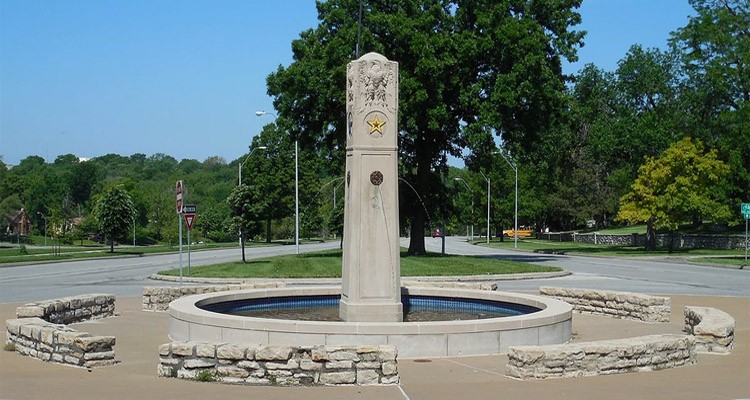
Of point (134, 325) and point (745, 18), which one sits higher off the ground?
point (745, 18)

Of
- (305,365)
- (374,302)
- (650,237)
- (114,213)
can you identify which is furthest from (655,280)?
(114,213)

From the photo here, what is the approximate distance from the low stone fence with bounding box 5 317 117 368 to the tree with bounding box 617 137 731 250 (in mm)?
46339

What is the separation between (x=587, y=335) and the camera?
1515 cm

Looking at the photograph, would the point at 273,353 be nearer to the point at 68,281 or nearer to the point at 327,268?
the point at 68,281

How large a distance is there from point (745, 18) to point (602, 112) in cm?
1566

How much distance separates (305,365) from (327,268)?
22.8 m

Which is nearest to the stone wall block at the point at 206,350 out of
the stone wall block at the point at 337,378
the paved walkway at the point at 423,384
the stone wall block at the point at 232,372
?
the stone wall block at the point at 232,372

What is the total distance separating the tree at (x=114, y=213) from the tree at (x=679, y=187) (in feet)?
109

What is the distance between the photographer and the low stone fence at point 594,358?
405 inches

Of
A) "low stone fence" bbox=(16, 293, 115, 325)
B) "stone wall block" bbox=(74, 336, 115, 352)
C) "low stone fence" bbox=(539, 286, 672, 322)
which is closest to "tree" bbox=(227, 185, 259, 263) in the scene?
"low stone fence" bbox=(16, 293, 115, 325)

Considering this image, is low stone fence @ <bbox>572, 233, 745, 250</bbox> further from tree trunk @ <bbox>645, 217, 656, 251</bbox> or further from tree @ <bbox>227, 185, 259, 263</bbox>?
tree @ <bbox>227, 185, 259, 263</bbox>

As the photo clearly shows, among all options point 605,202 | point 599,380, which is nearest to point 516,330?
point 599,380

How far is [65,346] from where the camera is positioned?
36.7 ft

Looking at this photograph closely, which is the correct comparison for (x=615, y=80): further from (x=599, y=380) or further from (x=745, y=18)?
(x=599, y=380)
